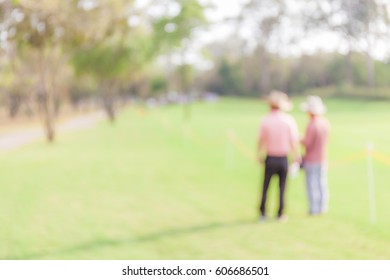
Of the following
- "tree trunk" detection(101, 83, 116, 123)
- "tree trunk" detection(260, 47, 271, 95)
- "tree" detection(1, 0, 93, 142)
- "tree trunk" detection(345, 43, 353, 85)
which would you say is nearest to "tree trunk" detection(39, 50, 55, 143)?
"tree" detection(1, 0, 93, 142)

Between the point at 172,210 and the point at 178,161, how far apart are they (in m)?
7.45

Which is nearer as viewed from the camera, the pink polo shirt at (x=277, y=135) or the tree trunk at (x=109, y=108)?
the pink polo shirt at (x=277, y=135)

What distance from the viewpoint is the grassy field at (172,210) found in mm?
7234

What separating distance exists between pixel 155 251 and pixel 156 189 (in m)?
5.00

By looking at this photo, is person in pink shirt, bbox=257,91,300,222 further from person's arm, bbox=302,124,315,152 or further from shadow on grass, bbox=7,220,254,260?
shadow on grass, bbox=7,220,254,260

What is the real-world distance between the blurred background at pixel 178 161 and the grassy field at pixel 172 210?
28 mm

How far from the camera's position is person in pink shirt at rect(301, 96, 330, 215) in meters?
8.77

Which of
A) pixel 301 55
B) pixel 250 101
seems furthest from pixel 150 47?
pixel 250 101

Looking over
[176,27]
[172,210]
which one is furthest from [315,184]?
[176,27]

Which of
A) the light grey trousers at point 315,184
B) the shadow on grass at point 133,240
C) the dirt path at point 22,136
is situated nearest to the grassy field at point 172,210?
the shadow on grass at point 133,240

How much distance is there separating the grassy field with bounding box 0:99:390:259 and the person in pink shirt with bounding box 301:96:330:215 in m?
0.38

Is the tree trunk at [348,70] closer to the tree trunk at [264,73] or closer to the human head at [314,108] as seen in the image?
the tree trunk at [264,73]
